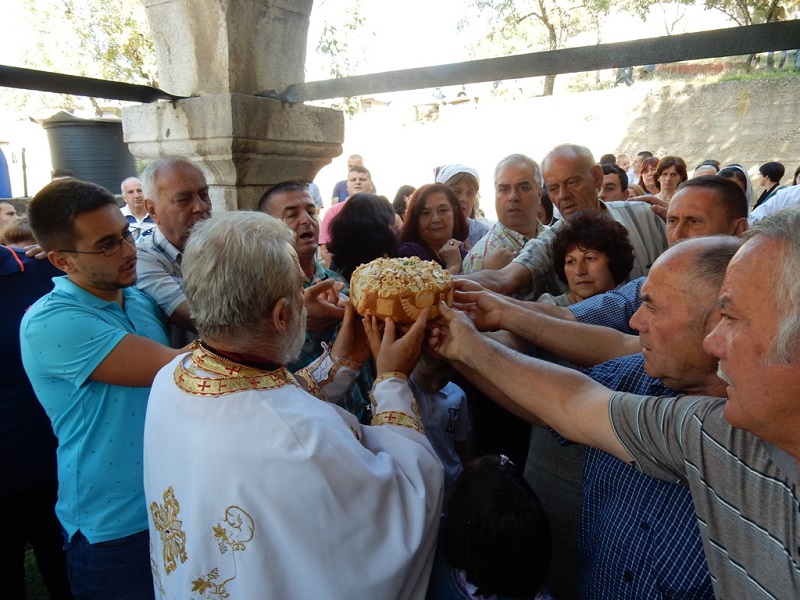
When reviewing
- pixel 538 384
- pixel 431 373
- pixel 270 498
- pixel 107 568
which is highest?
pixel 538 384

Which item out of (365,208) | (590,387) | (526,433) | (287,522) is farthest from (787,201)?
(287,522)

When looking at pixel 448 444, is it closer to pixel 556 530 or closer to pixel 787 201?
pixel 556 530

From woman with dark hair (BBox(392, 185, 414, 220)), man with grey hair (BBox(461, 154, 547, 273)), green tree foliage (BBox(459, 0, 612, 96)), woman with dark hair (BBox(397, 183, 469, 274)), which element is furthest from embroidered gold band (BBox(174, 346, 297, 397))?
green tree foliage (BBox(459, 0, 612, 96))

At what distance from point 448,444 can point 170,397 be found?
129 cm

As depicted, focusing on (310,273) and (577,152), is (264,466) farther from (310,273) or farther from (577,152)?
(577,152)

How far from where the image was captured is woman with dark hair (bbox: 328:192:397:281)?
2.86 meters

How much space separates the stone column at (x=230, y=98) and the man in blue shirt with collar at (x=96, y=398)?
0.89 m

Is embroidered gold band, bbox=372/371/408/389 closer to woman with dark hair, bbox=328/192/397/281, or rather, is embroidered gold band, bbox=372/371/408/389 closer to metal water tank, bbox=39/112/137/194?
woman with dark hair, bbox=328/192/397/281

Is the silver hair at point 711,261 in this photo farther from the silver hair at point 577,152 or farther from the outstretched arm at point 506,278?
the silver hair at point 577,152

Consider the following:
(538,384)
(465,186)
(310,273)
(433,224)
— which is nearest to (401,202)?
(465,186)

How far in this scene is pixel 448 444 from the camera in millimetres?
2322

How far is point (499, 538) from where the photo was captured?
1.48 metres

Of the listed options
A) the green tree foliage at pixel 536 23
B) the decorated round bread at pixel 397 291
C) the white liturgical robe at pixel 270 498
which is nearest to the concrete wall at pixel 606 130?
the green tree foliage at pixel 536 23

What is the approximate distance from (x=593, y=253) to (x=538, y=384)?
1.10 m
